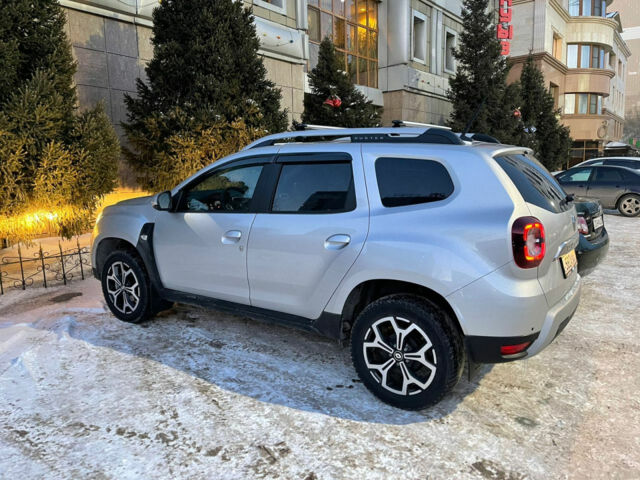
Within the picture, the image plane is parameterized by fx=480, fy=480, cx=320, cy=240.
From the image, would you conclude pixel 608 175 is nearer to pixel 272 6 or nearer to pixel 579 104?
pixel 272 6

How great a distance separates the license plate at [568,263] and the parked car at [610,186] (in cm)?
1028

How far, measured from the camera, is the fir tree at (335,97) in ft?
41.4

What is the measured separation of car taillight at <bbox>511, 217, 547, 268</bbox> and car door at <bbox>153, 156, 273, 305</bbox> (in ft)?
6.50

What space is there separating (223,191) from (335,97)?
29.5 ft

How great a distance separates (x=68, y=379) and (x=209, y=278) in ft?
4.22

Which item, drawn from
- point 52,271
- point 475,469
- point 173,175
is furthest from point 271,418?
point 173,175

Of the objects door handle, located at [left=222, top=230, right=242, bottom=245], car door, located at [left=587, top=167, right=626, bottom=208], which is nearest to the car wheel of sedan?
door handle, located at [left=222, top=230, right=242, bottom=245]

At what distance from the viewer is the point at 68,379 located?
360cm

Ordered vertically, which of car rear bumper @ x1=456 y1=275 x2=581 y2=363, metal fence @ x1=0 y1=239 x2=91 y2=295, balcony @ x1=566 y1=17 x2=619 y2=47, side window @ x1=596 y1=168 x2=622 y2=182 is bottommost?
metal fence @ x1=0 y1=239 x2=91 y2=295

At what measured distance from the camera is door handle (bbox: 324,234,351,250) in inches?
128

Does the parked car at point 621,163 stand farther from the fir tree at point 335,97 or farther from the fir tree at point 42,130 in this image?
the fir tree at point 42,130

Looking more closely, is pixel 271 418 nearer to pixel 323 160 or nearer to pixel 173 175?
pixel 323 160

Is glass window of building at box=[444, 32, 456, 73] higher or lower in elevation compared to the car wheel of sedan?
higher

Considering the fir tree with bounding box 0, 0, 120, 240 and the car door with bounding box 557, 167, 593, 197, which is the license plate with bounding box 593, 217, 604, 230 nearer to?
the fir tree with bounding box 0, 0, 120, 240
